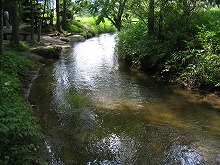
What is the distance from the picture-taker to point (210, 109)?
8.35 m

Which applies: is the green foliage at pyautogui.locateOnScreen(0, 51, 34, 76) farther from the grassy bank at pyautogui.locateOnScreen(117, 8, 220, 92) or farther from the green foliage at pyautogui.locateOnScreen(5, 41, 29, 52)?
the grassy bank at pyautogui.locateOnScreen(117, 8, 220, 92)

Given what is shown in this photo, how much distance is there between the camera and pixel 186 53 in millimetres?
11148

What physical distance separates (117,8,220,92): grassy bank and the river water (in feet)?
2.58

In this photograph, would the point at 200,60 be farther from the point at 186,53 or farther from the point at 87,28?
the point at 87,28

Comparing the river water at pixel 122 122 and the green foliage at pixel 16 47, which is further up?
the green foliage at pixel 16 47

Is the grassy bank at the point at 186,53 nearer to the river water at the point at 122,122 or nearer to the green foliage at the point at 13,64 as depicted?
the river water at the point at 122,122

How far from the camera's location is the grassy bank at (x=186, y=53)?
391 inches

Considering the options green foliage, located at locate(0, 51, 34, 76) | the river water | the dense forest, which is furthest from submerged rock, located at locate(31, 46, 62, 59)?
the river water

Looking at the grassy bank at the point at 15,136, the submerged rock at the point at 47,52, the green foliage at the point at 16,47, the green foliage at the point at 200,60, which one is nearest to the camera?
the grassy bank at the point at 15,136

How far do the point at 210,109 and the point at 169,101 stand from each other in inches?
52.1

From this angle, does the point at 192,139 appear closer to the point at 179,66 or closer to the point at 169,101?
the point at 169,101

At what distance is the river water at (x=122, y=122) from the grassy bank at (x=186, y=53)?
79 centimetres

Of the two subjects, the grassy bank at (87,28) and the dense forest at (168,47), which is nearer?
the dense forest at (168,47)

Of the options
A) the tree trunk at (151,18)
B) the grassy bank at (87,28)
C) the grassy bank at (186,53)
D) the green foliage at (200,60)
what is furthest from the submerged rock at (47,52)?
the grassy bank at (87,28)
